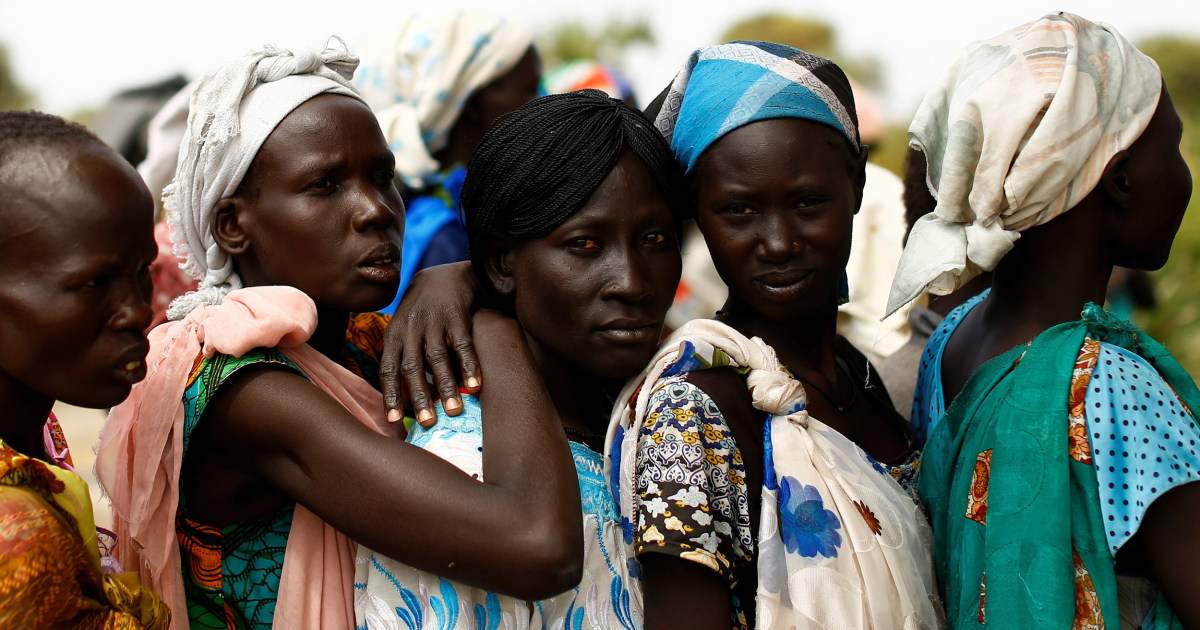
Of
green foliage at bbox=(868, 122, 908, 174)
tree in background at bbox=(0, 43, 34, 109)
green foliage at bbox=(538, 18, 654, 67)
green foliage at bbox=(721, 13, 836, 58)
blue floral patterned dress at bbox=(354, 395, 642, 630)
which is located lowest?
tree in background at bbox=(0, 43, 34, 109)

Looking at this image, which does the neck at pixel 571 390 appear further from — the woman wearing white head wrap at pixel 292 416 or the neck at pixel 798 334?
the neck at pixel 798 334

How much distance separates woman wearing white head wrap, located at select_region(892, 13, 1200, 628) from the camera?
6.33 feet

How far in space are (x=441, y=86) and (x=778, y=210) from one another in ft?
8.76

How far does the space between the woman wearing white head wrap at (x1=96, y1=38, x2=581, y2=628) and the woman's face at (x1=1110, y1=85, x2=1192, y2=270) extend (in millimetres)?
1390

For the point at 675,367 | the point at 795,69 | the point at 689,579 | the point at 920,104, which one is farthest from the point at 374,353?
the point at 920,104

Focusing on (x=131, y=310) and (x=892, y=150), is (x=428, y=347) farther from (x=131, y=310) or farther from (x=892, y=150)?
(x=892, y=150)

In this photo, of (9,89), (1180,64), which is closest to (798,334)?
(1180,64)

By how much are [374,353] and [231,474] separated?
2.21 feet

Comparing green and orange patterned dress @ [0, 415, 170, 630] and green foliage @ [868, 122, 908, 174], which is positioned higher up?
green and orange patterned dress @ [0, 415, 170, 630]

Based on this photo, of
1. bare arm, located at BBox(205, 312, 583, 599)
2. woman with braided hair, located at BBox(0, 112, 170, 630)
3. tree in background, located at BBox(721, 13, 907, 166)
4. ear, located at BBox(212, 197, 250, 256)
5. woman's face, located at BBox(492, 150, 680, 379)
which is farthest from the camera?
tree in background, located at BBox(721, 13, 907, 166)

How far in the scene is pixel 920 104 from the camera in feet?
8.20

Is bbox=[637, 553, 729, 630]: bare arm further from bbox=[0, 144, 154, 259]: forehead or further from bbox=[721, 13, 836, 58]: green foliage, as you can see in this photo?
bbox=[721, 13, 836, 58]: green foliage

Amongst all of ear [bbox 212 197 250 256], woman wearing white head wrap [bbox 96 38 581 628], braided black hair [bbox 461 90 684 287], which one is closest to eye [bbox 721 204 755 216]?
braided black hair [bbox 461 90 684 287]

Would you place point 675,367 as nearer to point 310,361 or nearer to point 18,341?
point 310,361
